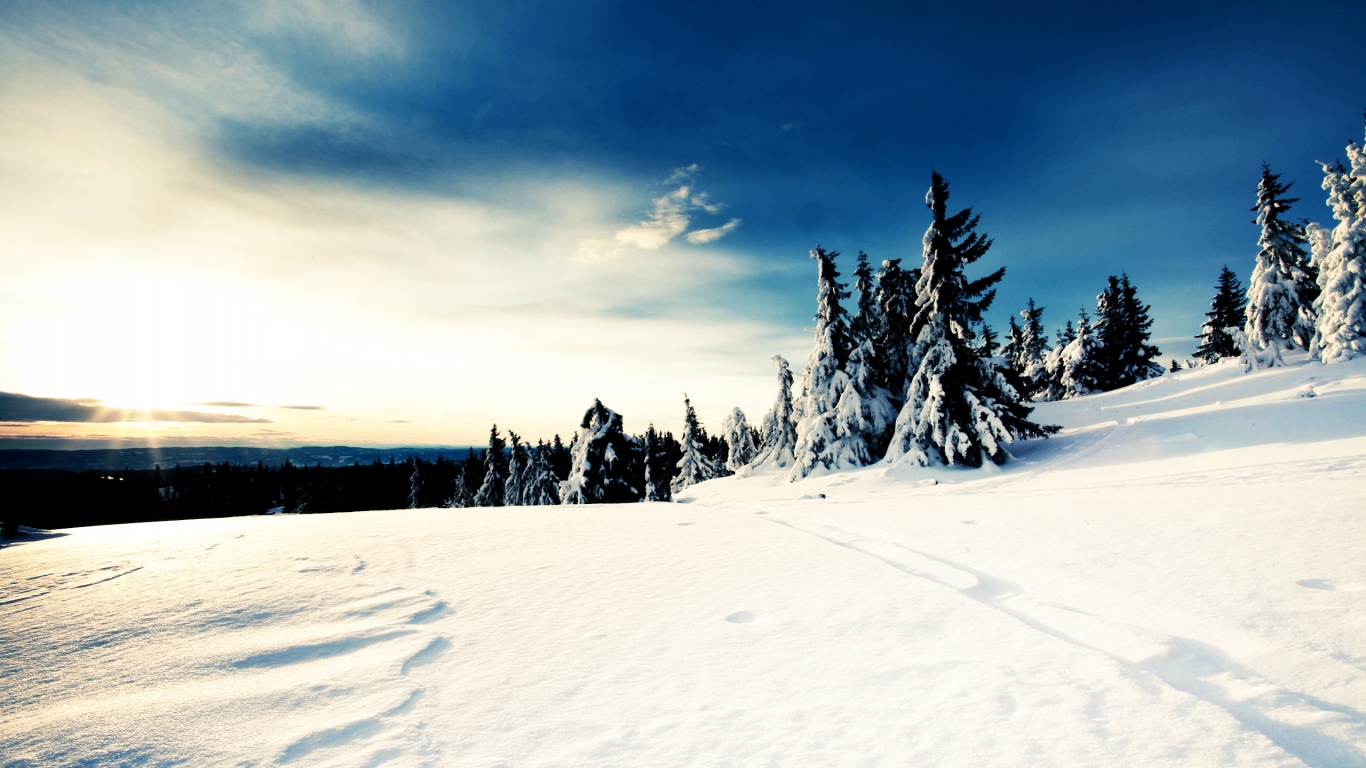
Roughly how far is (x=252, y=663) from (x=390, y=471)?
291 ft

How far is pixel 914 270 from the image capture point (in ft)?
73.2

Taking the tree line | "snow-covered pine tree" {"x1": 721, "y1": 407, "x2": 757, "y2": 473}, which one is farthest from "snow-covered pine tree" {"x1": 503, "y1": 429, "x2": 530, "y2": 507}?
"snow-covered pine tree" {"x1": 721, "y1": 407, "x2": 757, "y2": 473}

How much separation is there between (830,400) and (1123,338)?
38.7 m

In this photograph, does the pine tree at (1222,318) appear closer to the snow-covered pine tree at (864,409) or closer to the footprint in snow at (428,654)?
the snow-covered pine tree at (864,409)

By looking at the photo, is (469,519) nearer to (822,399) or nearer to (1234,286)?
(822,399)

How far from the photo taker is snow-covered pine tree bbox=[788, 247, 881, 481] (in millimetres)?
22016

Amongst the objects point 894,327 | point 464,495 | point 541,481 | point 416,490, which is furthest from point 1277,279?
point 416,490

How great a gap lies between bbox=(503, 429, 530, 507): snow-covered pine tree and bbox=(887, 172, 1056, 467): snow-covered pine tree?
3705cm

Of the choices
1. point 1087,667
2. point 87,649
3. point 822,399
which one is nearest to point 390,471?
point 822,399

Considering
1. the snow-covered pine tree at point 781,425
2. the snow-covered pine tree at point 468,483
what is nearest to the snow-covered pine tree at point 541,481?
the snow-covered pine tree at point 468,483

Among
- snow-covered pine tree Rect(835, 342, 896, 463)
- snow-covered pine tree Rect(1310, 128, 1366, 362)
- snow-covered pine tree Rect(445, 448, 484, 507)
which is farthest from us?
snow-covered pine tree Rect(445, 448, 484, 507)

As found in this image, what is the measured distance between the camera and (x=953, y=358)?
17984 millimetres

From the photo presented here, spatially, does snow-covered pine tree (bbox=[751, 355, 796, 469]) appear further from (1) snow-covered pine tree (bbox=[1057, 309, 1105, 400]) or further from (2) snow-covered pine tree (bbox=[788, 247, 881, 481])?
(1) snow-covered pine tree (bbox=[1057, 309, 1105, 400])

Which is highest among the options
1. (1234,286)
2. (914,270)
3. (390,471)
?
(1234,286)
